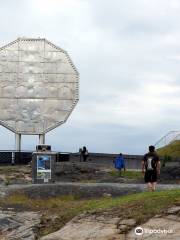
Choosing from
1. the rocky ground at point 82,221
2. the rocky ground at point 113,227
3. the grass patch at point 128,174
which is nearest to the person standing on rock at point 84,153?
the grass patch at point 128,174

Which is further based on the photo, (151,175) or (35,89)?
(35,89)

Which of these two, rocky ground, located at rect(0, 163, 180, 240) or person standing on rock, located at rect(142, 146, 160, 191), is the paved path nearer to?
rocky ground, located at rect(0, 163, 180, 240)

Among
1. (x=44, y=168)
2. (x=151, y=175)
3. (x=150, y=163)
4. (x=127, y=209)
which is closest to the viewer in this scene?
(x=127, y=209)

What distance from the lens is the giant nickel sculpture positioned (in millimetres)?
41000

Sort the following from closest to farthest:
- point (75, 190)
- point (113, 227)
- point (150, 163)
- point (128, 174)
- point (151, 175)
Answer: point (113, 227)
point (150, 163)
point (151, 175)
point (75, 190)
point (128, 174)

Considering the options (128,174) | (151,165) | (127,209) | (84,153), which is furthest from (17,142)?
(127,209)

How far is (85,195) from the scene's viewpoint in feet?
71.4

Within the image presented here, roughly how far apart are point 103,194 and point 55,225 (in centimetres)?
732

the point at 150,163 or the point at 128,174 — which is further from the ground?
the point at 150,163

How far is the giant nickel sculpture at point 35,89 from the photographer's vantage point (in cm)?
4100

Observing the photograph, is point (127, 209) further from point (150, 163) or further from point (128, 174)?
point (128, 174)

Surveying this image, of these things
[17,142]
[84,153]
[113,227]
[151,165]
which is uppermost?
[17,142]

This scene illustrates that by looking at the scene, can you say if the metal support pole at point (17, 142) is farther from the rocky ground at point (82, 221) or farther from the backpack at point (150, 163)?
the backpack at point (150, 163)

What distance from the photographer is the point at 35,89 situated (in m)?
41.1
